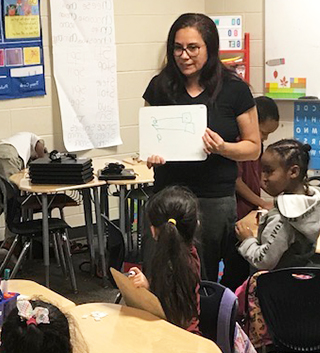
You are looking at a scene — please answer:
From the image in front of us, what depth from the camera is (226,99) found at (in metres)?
2.75

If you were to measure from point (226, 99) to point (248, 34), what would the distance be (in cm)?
331

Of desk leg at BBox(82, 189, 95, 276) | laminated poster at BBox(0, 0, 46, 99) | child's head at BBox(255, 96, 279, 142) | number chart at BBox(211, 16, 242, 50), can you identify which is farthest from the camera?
number chart at BBox(211, 16, 242, 50)

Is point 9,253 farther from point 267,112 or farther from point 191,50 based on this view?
point 191,50

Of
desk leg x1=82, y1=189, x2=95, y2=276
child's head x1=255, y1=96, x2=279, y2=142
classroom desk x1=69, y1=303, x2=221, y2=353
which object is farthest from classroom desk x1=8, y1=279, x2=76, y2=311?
desk leg x1=82, y1=189, x2=95, y2=276

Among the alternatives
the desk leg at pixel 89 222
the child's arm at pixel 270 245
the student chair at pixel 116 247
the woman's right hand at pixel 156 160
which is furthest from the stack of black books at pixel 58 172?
the child's arm at pixel 270 245

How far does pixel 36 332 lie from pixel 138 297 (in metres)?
0.68

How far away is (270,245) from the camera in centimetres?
266

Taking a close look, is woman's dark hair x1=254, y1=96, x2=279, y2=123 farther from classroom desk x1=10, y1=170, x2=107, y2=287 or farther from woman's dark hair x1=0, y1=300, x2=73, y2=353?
woman's dark hair x1=0, y1=300, x2=73, y2=353

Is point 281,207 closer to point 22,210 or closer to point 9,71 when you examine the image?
point 22,210

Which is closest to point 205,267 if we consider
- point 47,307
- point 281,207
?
point 281,207

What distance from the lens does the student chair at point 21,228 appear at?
4246 mm

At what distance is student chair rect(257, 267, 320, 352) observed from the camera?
2.43 m

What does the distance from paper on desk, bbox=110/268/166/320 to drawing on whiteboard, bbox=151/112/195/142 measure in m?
0.83

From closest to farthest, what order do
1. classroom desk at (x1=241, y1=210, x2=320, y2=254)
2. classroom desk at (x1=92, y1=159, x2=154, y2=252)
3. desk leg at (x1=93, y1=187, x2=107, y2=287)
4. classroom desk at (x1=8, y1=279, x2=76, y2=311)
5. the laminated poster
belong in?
classroom desk at (x1=8, y1=279, x2=76, y2=311) → classroom desk at (x1=241, y1=210, x2=320, y2=254) → classroom desk at (x1=92, y1=159, x2=154, y2=252) → desk leg at (x1=93, y1=187, x2=107, y2=287) → the laminated poster
